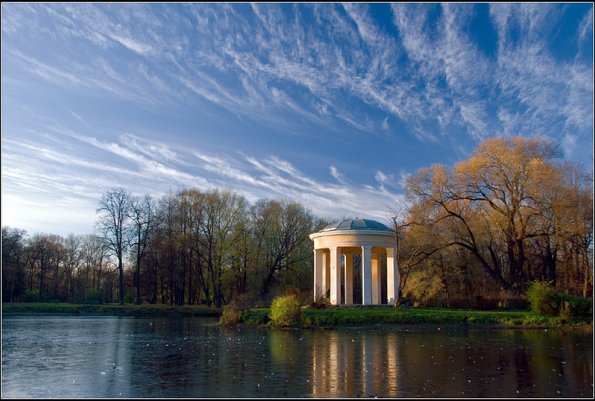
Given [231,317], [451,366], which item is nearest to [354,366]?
[451,366]

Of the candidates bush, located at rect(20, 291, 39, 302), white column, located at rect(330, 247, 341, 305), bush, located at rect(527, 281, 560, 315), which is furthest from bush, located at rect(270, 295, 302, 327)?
bush, located at rect(20, 291, 39, 302)

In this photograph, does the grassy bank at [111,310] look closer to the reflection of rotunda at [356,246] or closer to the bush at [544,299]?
the reflection of rotunda at [356,246]

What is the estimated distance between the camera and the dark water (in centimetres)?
1145

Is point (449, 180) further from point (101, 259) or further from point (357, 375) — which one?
point (101, 259)

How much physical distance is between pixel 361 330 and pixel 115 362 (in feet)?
49.9

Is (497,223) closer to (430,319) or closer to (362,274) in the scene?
(362,274)

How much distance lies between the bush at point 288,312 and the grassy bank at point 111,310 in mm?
19290

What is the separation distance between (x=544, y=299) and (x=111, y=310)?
1519 inches

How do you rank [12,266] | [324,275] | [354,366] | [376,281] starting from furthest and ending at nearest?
[12,266] → [376,281] → [324,275] → [354,366]

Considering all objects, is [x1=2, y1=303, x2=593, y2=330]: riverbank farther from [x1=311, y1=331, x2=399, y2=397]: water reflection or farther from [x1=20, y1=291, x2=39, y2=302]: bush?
[x1=20, y1=291, x2=39, y2=302]: bush

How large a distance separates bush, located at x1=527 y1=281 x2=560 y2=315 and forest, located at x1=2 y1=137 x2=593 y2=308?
4438 mm

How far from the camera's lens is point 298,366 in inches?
589

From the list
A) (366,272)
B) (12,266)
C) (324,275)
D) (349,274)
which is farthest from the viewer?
(12,266)

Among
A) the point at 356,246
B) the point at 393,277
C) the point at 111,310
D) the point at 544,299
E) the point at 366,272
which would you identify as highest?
the point at 356,246
